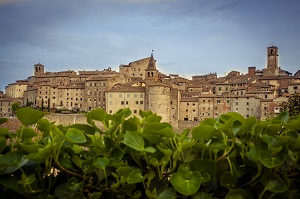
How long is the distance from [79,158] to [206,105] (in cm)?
6336

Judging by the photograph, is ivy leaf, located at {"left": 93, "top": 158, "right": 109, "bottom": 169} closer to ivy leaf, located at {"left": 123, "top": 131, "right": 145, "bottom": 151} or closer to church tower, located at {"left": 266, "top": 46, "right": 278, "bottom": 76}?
ivy leaf, located at {"left": 123, "top": 131, "right": 145, "bottom": 151}

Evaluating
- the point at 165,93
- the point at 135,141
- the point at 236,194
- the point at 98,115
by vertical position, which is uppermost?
the point at 165,93

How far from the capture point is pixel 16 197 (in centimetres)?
179

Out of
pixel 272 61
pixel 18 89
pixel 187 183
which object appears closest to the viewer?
pixel 187 183

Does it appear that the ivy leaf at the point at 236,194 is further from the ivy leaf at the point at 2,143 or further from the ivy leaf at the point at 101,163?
the ivy leaf at the point at 2,143

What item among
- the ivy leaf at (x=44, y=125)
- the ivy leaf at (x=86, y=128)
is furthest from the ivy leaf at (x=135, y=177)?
the ivy leaf at (x=44, y=125)

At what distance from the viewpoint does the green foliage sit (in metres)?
1.68

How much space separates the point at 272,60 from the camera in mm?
88250

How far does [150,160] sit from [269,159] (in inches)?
19.8

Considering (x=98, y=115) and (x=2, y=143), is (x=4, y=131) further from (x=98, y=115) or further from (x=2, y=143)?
(x=98, y=115)

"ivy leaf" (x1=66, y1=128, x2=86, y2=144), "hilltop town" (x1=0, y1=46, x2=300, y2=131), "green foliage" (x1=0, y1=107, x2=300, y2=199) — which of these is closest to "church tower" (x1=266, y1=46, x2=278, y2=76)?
"hilltop town" (x1=0, y1=46, x2=300, y2=131)

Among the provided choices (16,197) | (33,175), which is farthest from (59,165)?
(16,197)

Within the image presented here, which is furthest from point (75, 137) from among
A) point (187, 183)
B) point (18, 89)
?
point (18, 89)

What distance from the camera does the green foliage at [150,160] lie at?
1677 mm
